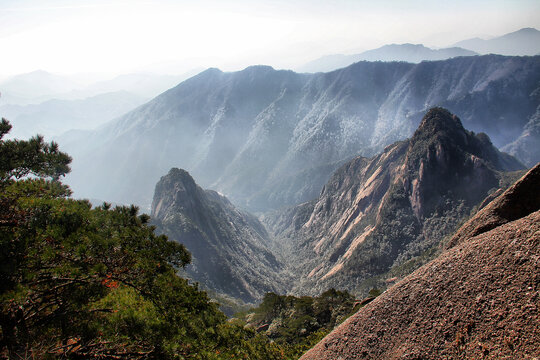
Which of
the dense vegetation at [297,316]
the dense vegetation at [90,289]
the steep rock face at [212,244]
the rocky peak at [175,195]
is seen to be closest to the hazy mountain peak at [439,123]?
the dense vegetation at [297,316]

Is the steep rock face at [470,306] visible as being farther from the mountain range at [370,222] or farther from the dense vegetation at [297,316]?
the mountain range at [370,222]

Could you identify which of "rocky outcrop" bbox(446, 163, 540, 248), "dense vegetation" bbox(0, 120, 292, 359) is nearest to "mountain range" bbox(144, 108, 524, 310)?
"rocky outcrop" bbox(446, 163, 540, 248)

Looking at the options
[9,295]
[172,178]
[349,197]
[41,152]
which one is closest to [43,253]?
[9,295]

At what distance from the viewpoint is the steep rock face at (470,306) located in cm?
939

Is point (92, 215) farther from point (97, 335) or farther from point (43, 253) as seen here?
point (97, 335)

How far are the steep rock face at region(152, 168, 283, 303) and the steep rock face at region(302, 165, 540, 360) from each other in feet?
331

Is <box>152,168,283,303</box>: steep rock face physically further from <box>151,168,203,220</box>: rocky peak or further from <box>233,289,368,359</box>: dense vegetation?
<box>233,289,368,359</box>: dense vegetation

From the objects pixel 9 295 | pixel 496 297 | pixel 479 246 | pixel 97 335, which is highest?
pixel 9 295

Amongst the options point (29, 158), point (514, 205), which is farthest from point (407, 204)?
point (29, 158)

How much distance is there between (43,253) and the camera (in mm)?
12398

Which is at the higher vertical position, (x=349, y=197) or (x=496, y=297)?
(x=349, y=197)

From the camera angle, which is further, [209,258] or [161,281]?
[209,258]

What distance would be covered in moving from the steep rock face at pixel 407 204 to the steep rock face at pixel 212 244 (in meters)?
18.8

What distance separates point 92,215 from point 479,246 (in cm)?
1734
